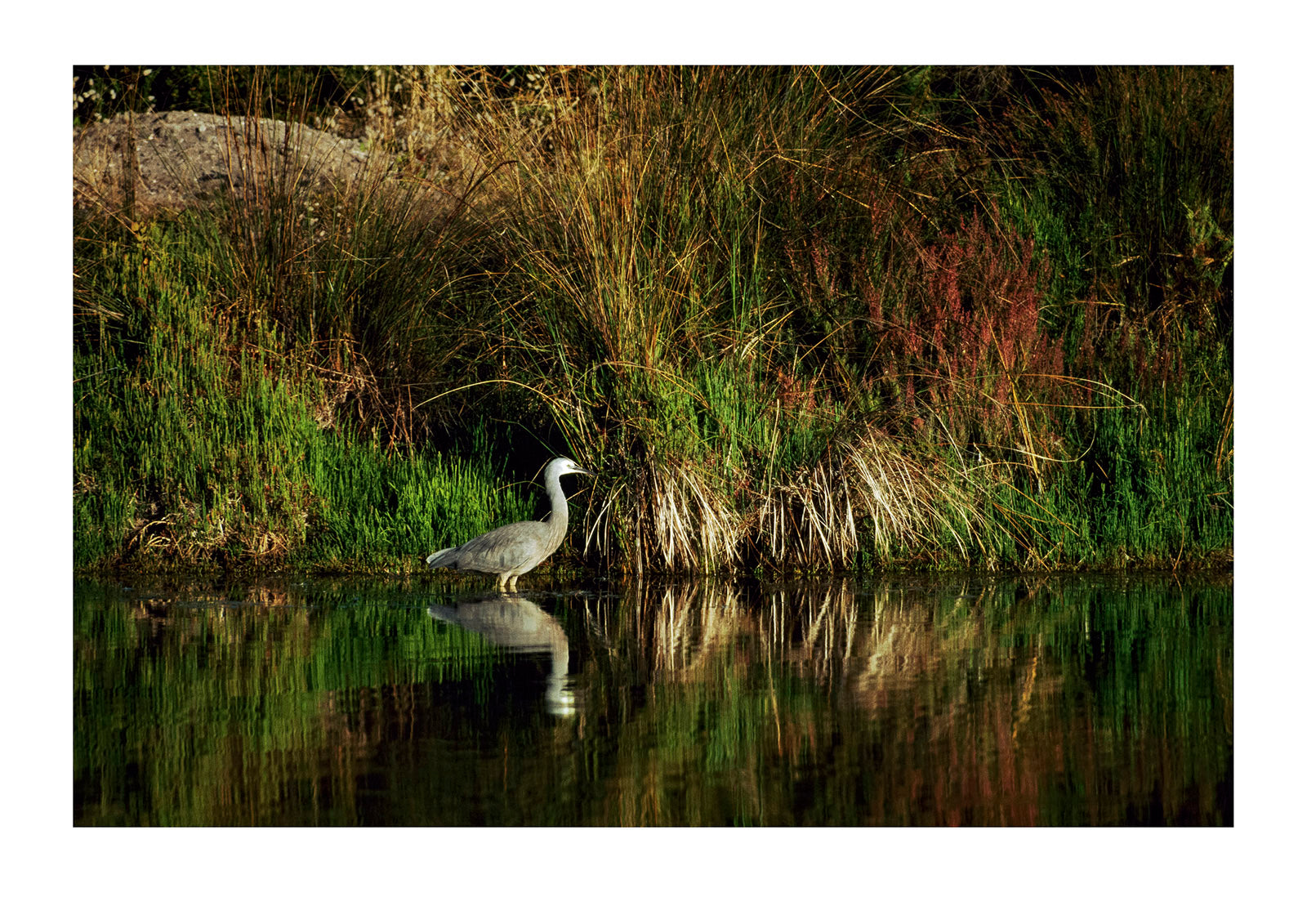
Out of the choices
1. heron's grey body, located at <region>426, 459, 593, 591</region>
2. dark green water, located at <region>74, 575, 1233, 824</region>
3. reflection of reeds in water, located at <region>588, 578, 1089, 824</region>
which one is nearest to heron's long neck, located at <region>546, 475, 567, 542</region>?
heron's grey body, located at <region>426, 459, 593, 591</region>

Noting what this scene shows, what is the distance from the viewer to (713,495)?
6.29 metres

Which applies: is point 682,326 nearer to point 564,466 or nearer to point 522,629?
point 564,466

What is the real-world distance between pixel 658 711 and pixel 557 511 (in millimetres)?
2207

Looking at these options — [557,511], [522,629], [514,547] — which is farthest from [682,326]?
[522,629]

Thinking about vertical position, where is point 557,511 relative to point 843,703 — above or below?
above

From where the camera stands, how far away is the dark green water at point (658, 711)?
11.5 ft

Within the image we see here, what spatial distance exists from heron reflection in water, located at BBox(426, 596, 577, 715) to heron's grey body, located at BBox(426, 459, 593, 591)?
0.53 ft

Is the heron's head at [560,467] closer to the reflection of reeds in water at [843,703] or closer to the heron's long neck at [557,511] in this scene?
the heron's long neck at [557,511]

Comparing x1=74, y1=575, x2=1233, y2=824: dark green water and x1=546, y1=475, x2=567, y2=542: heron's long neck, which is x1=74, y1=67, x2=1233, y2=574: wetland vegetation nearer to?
x1=546, y1=475, x2=567, y2=542: heron's long neck

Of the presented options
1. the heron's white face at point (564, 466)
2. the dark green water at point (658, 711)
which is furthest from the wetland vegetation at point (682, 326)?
the dark green water at point (658, 711)

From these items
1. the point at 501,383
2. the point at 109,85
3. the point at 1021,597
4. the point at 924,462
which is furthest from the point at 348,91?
the point at 1021,597

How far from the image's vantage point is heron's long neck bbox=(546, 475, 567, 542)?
240 inches

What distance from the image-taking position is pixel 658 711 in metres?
4.08

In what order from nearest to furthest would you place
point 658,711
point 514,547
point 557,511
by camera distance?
1. point 658,711
2. point 514,547
3. point 557,511
